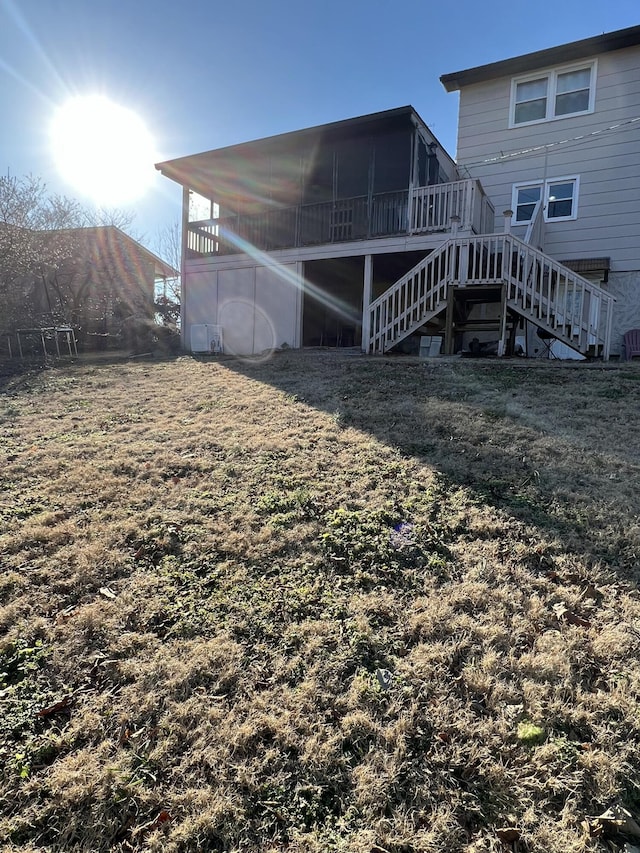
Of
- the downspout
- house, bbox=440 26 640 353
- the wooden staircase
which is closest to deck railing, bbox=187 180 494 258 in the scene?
the downspout

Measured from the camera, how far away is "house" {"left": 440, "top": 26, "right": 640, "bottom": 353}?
10430 millimetres

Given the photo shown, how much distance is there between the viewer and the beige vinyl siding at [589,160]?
34.2 ft

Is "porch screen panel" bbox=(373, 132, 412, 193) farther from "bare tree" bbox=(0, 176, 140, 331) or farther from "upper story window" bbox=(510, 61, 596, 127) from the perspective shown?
"bare tree" bbox=(0, 176, 140, 331)

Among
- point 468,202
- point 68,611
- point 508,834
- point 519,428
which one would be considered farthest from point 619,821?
point 468,202

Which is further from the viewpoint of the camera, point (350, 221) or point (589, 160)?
point (350, 221)

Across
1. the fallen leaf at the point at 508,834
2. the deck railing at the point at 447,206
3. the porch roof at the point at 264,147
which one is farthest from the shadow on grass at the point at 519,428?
the porch roof at the point at 264,147

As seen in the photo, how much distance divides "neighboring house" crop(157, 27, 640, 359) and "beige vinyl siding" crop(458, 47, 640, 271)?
28mm

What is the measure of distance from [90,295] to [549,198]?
15417 millimetres

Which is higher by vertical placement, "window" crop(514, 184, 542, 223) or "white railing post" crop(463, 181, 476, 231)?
"window" crop(514, 184, 542, 223)

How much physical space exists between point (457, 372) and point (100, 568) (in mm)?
6016

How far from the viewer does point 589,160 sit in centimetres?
1078

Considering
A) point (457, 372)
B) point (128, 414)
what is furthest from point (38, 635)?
point (457, 372)

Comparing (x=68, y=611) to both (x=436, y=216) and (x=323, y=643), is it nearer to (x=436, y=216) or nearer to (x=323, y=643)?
(x=323, y=643)

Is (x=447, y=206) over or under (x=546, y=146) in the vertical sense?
under
